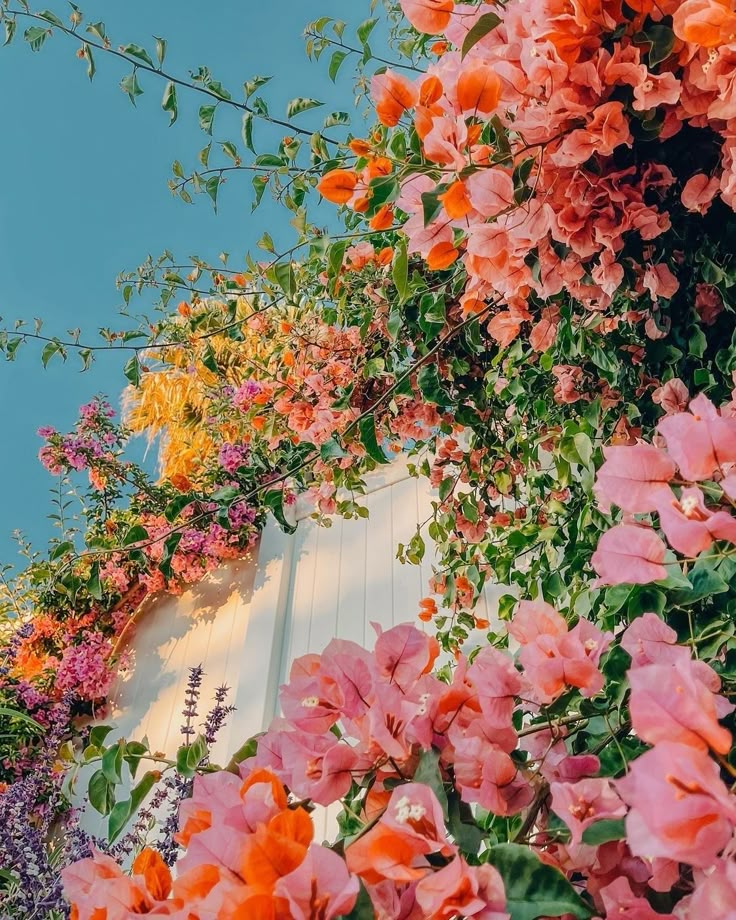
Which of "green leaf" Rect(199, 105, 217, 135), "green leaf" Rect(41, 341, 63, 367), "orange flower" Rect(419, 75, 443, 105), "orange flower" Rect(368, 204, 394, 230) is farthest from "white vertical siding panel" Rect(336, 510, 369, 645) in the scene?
"orange flower" Rect(419, 75, 443, 105)

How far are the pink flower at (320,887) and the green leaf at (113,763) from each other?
261 millimetres

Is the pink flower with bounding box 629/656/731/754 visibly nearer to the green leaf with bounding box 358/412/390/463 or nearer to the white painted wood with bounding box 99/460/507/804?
the green leaf with bounding box 358/412/390/463

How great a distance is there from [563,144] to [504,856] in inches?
21.0

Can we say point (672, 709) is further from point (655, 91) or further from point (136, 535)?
point (136, 535)

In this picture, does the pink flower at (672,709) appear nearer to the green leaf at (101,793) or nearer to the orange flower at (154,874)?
the orange flower at (154,874)

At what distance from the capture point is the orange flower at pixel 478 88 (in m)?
0.54

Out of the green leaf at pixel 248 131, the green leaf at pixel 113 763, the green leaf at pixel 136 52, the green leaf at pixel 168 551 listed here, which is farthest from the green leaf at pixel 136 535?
→ the green leaf at pixel 136 52

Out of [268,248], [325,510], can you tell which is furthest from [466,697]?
[325,510]

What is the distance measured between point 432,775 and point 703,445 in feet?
0.71

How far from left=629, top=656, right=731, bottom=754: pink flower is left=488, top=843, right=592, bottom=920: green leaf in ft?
0.31

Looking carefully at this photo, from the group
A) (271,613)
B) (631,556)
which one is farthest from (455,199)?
(271,613)

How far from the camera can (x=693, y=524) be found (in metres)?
0.33

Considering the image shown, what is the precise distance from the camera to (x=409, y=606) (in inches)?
77.8

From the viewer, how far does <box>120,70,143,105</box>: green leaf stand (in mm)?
1035
